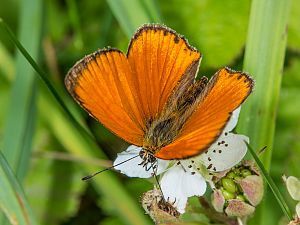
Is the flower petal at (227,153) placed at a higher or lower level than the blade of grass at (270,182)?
higher

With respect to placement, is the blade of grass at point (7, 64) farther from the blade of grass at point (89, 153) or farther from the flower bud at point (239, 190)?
the flower bud at point (239, 190)

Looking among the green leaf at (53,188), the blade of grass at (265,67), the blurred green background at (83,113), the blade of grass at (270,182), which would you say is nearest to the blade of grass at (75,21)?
the blurred green background at (83,113)

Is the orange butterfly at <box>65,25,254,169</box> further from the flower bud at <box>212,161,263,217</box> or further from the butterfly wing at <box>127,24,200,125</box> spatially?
the flower bud at <box>212,161,263,217</box>

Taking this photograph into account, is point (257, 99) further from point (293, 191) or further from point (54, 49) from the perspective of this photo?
point (54, 49)

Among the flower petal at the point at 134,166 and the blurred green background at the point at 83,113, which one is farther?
the blurred green background at the point at 83,113

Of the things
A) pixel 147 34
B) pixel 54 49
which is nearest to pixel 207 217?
pixel 147 34

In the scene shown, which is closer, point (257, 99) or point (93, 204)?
point (257, 99)

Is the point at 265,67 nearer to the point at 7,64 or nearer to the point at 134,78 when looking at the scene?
the point at 134,78
